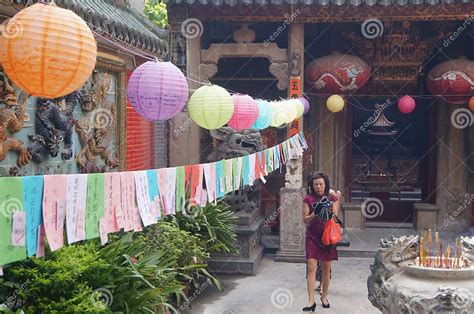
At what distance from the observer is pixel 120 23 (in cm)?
663

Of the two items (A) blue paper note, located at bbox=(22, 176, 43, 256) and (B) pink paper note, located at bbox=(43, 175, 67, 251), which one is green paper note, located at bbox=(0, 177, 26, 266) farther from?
(B) pink paper note, located at bbox=(43, 175, 67, 251)

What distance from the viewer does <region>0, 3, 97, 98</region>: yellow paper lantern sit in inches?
129

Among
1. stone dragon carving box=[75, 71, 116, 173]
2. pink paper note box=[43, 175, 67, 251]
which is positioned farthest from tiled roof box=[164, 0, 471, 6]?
pink paper note box=[43, 175, 67, 251]

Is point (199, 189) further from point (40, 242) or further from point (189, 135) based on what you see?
point (189, 135)

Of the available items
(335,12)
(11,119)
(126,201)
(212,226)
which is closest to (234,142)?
(212,226)

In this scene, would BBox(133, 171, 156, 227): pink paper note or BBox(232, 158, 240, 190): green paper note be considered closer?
BBox(133, 171, 156, 227): pink paper note

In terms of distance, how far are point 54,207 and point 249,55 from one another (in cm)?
729

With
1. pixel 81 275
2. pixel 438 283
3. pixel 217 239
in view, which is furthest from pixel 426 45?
pixel 81 275

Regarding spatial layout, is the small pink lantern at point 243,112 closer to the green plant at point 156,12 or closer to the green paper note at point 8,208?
the green paper note at point 8,208

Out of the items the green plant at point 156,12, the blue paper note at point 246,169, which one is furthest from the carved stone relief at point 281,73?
the green plant at point 156,12

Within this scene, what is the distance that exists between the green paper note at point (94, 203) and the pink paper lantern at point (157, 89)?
153 cm

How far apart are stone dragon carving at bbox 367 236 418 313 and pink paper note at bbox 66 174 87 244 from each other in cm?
264

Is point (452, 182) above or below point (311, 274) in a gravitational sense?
above

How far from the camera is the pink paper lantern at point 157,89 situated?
4.98 metres
